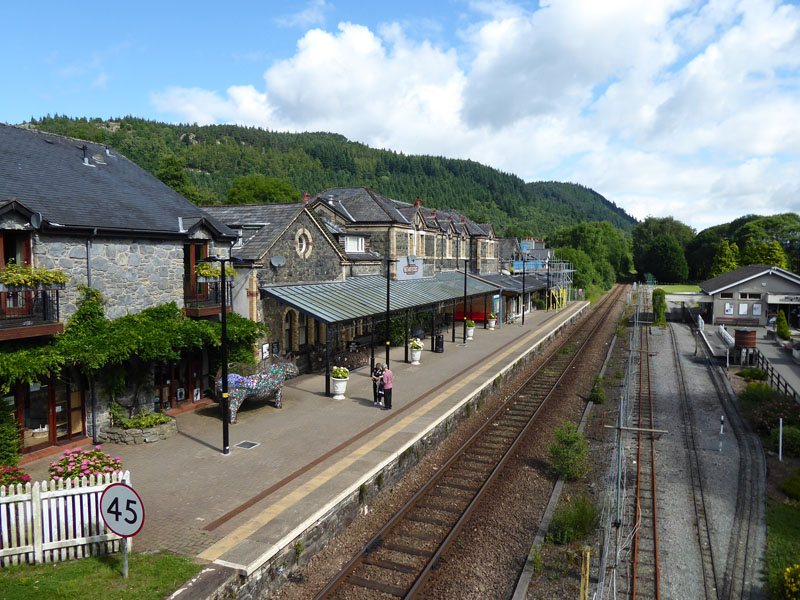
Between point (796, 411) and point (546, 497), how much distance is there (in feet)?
35.8

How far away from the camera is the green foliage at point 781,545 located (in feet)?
29.2

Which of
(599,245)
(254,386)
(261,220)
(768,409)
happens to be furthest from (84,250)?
(599,245)

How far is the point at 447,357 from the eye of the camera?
90.2 ft

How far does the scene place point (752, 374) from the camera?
82.8 feet

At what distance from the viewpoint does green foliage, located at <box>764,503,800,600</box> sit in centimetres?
890

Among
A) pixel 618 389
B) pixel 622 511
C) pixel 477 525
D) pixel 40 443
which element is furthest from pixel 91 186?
pixel 618 389

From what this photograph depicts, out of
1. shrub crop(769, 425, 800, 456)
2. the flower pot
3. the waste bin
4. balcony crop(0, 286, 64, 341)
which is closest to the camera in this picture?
balcony crop(0, 286, 64, 341)

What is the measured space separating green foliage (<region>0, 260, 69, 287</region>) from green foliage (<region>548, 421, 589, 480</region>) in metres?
13.0

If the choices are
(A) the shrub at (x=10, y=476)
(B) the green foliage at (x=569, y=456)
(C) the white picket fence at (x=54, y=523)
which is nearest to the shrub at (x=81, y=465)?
(C) the white picket fence at (x=54, y=523)

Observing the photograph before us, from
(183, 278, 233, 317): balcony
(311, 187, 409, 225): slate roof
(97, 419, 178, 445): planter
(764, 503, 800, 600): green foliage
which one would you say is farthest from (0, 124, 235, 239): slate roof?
(764, 503, 800, 600): green foliage

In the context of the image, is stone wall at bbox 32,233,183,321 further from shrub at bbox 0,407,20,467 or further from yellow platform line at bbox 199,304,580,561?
yellow platform line at bbox 199,304,580,561

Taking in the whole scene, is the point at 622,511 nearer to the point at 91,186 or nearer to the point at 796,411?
the point at 796,411

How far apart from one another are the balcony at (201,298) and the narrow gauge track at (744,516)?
48.2 ft

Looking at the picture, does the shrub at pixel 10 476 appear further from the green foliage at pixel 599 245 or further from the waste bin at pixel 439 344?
the green foliage at pixel 599 245
